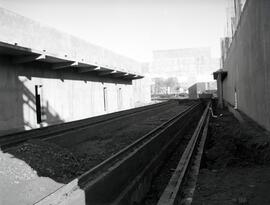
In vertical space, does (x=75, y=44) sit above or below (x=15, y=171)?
above

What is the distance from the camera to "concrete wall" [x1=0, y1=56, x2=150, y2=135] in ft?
49.2

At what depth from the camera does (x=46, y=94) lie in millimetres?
18484

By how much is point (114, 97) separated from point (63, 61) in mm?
13654

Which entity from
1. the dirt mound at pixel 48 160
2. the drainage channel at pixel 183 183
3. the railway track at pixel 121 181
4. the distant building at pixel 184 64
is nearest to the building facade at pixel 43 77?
the dirt mound at pixel 48 160

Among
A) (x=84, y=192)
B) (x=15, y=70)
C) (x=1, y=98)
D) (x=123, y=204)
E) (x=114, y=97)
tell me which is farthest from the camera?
(x=114, y=97)

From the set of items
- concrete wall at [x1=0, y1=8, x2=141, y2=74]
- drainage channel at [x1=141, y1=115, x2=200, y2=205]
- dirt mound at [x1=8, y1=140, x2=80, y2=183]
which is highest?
concrete wall at [x1=0, y1=8, x2=141, y2=74]

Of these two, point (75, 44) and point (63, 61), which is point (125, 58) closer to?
point (75, 44)

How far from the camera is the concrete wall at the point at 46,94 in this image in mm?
15008

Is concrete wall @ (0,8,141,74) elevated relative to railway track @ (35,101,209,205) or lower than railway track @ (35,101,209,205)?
elevated

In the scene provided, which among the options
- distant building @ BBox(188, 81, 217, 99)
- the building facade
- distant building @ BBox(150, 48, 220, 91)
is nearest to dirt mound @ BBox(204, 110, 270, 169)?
the building facade

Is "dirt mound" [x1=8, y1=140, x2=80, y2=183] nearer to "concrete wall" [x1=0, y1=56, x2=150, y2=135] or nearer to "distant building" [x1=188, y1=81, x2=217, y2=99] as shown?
"concrete wall" [x1=0, y1=56, x2=150, y2=135]

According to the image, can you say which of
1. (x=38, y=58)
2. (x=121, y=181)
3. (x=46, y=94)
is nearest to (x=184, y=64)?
(x=46, y=94)

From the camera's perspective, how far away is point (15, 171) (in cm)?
570

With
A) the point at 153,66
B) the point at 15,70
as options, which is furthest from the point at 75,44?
the point at 153,66
